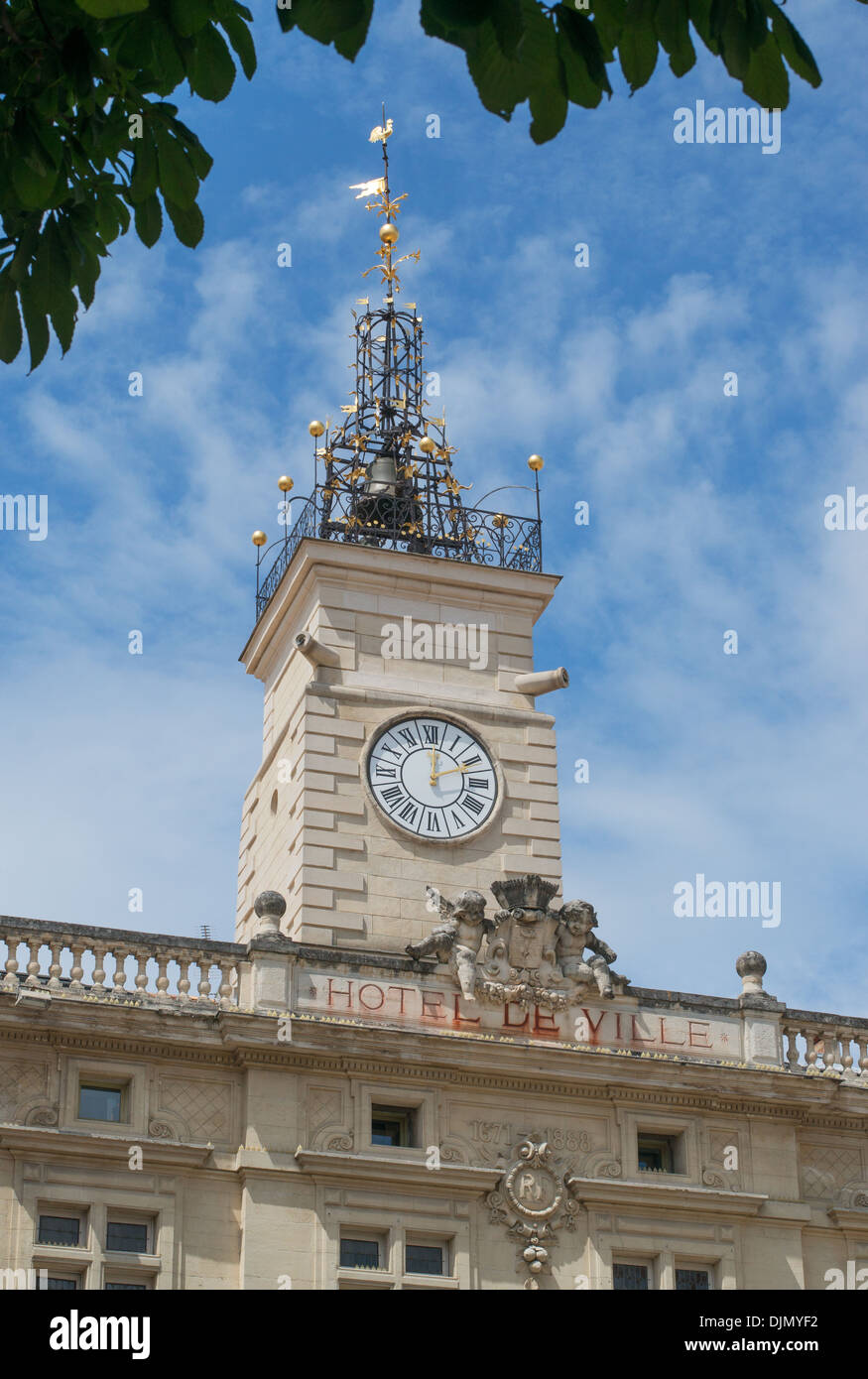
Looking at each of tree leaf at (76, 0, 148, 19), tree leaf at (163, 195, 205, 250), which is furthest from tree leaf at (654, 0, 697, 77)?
tree leaf at (163, 195, 205, 250)

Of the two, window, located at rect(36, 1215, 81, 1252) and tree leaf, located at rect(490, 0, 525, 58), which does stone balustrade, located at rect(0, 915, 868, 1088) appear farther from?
tree leaf, located at rect(490, 0, 525, 58)

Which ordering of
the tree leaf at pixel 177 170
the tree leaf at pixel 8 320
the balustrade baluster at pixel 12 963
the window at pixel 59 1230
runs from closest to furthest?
the tree leaf at pixel 177 170 < the tree leaf at pixel 8 320 < the window at pixel 59 1230 < the balustrade baluster at pixel 12 963

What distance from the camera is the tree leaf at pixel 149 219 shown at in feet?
26.4

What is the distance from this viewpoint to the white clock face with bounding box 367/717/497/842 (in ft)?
101

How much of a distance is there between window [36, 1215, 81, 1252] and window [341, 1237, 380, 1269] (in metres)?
3.38

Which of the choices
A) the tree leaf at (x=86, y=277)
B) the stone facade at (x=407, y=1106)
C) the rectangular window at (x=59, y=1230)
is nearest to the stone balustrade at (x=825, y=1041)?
the stone facade at (x=407, y=1106)

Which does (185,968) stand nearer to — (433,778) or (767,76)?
(433,778)

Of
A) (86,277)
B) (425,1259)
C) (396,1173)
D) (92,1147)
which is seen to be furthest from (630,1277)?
(86,277)

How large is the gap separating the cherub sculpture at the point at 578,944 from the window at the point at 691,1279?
12.3 ft

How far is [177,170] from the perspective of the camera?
786 cm

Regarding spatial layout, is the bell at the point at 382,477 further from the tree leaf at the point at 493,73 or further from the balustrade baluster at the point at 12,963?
the tree leaf at the point at 493,73

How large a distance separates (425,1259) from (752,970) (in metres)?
6.40

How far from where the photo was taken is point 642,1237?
27.1 meters
